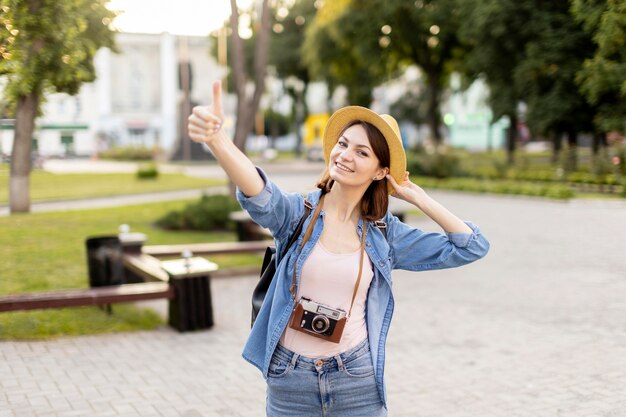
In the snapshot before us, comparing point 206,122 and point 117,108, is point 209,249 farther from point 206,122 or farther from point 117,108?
point 117,108

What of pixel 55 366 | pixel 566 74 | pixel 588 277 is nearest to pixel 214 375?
pixel 55 366

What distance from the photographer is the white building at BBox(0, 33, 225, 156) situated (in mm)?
13969

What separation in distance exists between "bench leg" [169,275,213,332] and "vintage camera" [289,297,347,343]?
16.3 ft

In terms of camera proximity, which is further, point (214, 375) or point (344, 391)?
point (214, 375)

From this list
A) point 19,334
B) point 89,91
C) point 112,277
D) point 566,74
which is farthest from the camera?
point 566,74

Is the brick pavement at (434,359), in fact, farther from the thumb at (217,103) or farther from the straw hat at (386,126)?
the thumb at (217,103)

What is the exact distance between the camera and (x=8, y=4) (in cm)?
649

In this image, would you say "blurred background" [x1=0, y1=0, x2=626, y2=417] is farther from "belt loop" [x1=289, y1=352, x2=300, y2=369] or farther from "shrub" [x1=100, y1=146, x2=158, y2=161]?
"shrub" [x1=100, y1=146, x2=158, y2=161]

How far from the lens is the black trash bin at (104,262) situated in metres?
9.21

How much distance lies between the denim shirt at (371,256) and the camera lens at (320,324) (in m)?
0.11

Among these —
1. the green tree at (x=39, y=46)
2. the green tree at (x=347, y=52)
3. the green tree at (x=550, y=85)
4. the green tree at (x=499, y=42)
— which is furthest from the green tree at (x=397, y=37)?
the green tree at (x=39, y=46)

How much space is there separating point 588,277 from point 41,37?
24.6 ft

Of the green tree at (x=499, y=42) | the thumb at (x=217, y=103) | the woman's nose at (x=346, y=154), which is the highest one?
the green tree at (x=499, y=42)

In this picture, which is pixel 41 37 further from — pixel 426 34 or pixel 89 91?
pixel 426 34
